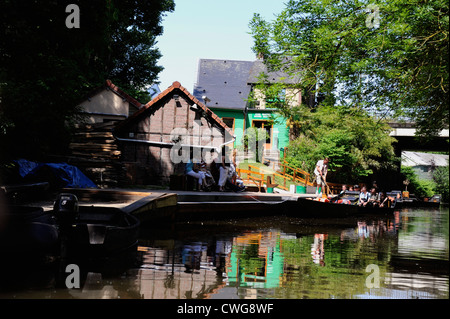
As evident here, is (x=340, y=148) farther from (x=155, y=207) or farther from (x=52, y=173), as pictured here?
(x=155, y=207)

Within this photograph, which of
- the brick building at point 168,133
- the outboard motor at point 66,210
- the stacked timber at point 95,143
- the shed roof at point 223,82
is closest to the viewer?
the outboard motor at point 66,210

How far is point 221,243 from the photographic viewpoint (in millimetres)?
10023

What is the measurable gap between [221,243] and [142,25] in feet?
65.3

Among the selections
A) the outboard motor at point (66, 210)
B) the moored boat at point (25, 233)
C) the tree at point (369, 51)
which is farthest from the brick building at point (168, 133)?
the moored boat at point (25, 233)

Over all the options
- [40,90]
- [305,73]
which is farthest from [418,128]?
[40,90]

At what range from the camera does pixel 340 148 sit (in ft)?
110

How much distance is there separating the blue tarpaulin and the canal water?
434 cm

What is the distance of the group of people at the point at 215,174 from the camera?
665 inches

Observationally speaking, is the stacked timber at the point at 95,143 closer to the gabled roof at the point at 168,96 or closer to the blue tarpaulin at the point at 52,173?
the gabled roof at the point at 168,96

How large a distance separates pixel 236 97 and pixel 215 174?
1003 inches

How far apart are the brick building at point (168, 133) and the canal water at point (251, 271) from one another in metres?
12.4

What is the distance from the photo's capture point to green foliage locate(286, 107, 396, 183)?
33781 millimetres

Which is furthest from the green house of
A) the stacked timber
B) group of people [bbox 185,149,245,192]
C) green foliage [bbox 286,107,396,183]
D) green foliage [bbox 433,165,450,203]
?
green foliage [bbox 433,165,450,203]
